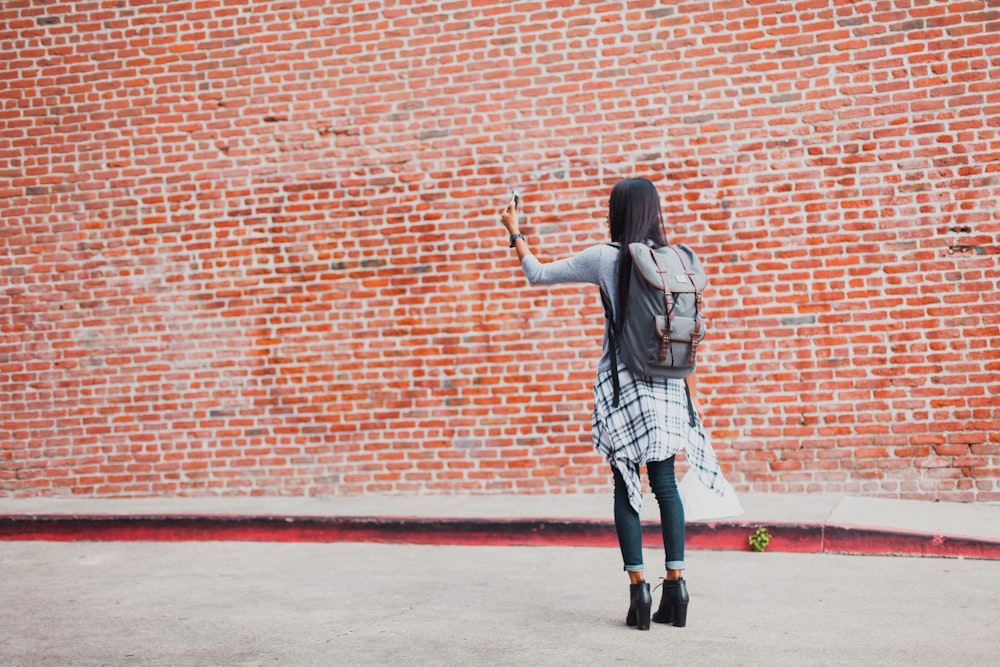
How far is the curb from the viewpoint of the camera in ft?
18.6

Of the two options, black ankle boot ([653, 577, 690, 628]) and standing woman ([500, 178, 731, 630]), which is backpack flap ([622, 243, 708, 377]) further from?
black ankle boot ([653, 577, 690, 628])

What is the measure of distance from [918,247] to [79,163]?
6078 millimetres

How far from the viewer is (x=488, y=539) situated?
255 inches

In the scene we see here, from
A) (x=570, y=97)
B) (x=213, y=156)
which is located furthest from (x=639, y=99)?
(x=213, y=156)

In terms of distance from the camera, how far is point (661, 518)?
402 centimetres

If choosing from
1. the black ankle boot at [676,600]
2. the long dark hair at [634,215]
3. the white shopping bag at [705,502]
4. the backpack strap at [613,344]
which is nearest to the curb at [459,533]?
the white shopping bag at [705,502]

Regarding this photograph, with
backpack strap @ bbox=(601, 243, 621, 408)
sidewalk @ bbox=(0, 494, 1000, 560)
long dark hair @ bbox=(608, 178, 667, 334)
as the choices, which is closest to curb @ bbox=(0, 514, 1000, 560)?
sidewalk @ bbox=(0, 494, 1000, 560)

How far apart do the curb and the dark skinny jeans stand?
209 centimetres

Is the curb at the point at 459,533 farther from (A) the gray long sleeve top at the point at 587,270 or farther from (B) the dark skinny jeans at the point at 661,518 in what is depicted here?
(A) the gray long sleeve top at the point at 587,270

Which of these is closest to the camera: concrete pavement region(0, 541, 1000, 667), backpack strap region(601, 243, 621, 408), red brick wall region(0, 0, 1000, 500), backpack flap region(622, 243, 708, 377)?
concrete pavement region(0, 541, 1000, 667)

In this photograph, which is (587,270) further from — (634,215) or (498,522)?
(498,522)

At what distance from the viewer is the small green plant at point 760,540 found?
5.92 meters

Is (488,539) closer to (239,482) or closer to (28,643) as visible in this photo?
(239,482)

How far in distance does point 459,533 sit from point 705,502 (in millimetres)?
2645
